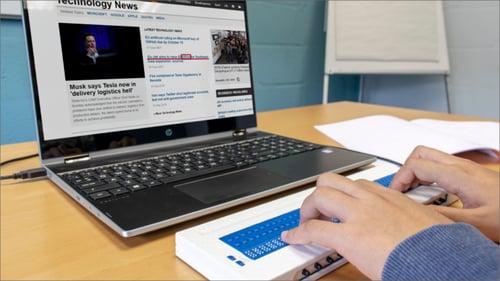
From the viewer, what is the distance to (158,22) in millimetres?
634

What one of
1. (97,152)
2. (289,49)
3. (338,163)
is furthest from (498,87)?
(97,152)

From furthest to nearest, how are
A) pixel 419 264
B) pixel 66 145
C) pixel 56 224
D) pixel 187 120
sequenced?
pixel 187 120 → pixel 66 145 → pixel 56 224 → pixel 419 264

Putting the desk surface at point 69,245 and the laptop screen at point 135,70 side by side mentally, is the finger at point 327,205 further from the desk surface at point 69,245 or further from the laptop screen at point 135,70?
the laptop screen at point 135,70

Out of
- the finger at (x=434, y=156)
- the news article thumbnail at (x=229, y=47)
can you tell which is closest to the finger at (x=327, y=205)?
the finger at (x=434, y=156)

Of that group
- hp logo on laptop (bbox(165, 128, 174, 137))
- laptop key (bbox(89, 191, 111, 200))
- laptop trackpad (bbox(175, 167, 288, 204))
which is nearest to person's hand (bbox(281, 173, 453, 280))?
laptop trackpad (bbox(175, 167, 288, 204))

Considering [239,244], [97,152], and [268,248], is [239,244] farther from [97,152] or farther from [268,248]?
[97,152]

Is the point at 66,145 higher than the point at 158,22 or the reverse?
the reverse

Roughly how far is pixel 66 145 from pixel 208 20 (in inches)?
13.4

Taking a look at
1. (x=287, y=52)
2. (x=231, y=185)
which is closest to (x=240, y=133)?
(x=231, y=185)

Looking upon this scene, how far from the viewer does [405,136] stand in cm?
74

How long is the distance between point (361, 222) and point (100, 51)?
0.46 meters

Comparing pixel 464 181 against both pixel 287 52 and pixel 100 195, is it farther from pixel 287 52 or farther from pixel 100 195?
pixel 287 52

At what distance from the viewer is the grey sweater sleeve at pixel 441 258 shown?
Result: 28 centimetres

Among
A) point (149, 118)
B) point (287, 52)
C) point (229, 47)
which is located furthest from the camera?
point (287, 52)
